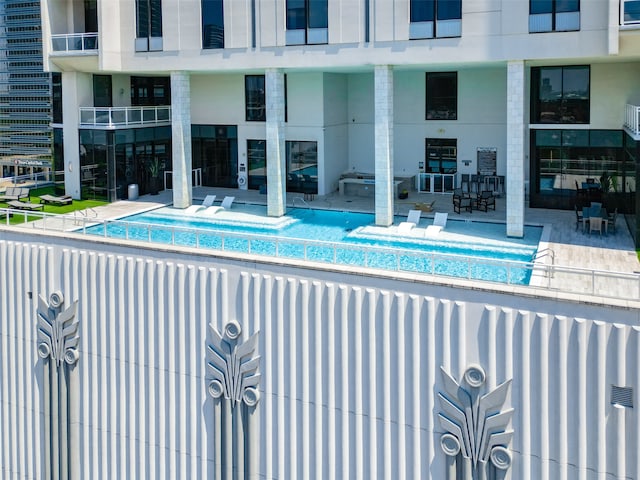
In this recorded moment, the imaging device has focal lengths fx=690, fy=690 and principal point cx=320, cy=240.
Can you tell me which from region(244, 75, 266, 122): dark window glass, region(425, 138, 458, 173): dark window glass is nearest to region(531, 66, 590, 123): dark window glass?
region(425, 138, 458, 173): dark window glass

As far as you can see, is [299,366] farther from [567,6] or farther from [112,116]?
[112,116]

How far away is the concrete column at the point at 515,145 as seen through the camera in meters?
21.1

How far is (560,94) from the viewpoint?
24.1 metres

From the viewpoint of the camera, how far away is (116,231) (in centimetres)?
1778

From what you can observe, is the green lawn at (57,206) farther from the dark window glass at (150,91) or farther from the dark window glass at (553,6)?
the dark window glass at (553,6)

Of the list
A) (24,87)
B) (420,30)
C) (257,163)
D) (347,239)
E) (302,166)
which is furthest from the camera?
(257,163)

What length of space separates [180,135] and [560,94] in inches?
559

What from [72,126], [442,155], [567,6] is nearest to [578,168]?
[442,155]

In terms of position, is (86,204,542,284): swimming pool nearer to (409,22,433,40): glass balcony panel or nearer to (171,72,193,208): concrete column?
(171,72,193,208): concrete column

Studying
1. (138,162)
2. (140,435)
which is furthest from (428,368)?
(138,162)

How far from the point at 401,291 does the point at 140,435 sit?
7.81 m

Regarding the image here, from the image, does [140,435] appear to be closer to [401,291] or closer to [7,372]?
[7,372]

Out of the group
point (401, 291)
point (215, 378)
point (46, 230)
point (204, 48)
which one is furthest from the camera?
point (204, 48)

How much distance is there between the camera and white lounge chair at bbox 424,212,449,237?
21422 millimetres
